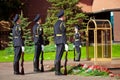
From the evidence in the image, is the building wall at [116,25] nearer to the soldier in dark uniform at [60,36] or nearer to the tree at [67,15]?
the tree at [67,15]

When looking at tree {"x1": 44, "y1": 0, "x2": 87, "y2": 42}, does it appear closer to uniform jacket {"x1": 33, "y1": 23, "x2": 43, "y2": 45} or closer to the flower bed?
uniform jacket {"x1": 33, "y1": 23, "x2": 43, "y2": 45}

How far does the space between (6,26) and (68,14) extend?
6.00 metres

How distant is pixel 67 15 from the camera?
3641 centimetres

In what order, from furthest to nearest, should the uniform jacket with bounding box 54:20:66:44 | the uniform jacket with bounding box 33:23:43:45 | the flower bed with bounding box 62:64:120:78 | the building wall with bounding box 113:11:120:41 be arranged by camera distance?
the building wall with bounding box 113:11:120:41 → the uniform jacket with bounding box 33:23:43:45 → the flower bed with bounding box 62:64:120:78 → the uniform jacket with bounding box 54:20:66:44

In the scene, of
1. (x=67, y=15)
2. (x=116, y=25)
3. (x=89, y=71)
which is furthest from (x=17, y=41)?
(x=116, y=25)

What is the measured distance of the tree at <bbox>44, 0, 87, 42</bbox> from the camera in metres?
35.8

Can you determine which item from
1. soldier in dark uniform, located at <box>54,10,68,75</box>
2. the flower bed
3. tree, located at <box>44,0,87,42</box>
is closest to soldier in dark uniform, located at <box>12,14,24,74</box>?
soldier in dark uniform, located at <box>54,10,68,75</box>

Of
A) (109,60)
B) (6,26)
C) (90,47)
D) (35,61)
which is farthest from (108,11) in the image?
(35,61)

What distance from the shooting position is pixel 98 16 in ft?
143

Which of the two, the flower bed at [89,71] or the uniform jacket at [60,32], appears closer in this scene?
the uniform jacket at [60,32]

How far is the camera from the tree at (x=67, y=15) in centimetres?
3584

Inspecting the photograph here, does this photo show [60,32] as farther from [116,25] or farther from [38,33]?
[116,25]

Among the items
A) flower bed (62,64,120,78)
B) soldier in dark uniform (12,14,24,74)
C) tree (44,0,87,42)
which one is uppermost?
tree (44,0,87,42)

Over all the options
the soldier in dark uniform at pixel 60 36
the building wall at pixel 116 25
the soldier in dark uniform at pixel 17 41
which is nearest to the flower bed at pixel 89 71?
the soldier in dark uniform at pixel 60 36
